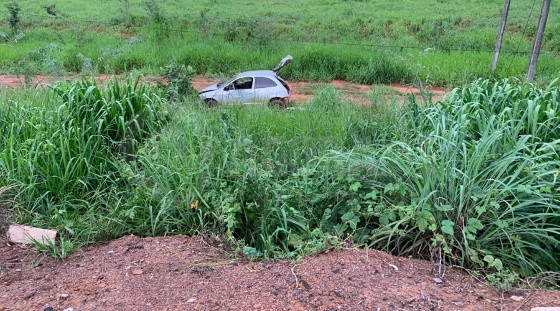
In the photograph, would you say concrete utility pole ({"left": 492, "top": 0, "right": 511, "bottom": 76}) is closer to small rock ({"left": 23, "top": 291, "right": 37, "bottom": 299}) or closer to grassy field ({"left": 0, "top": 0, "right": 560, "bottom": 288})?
grassy field ({"left": 0, "top": 0, "right": 560, "bottom": 288})

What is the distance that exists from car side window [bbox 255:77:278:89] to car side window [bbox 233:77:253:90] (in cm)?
14

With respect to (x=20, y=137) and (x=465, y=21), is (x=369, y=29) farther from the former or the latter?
(x=20, y=137)

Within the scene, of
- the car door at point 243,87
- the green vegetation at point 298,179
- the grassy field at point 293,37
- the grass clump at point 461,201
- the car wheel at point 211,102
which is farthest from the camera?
the grassy field at point 293,37

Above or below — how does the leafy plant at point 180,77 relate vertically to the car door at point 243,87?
above

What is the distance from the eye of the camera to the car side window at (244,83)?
11010mm

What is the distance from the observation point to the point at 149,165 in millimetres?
4055

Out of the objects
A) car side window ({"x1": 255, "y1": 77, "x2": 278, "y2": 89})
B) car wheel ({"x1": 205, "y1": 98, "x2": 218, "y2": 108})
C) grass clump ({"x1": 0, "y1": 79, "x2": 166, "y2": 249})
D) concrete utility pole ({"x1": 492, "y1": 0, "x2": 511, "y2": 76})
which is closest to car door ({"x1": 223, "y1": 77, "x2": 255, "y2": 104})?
car side window ({"x1": 255, "y1": 77, "x2": 278, "y2": 89})

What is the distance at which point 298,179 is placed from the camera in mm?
3891

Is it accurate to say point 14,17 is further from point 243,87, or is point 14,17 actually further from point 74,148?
point 74,148

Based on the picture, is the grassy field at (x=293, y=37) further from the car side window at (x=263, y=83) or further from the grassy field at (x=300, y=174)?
the grassy field at (x=300, y=174)

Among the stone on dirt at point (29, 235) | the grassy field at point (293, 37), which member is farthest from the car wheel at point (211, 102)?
the stone on dirt at point (29, 235)

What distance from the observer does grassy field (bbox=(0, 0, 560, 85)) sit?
1473 centimetres

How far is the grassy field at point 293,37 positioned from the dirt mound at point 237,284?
9.02 meters

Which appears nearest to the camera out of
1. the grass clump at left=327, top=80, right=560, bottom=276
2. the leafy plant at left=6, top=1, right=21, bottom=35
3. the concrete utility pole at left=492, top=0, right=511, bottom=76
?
the grass clump at left=327, top=80, right=560, bottom=276
